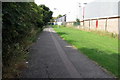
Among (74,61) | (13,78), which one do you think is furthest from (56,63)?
(13,78)

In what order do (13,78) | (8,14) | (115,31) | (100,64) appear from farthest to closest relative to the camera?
(115,31), (100,64), (13,78), (8,14)

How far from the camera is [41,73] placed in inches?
254

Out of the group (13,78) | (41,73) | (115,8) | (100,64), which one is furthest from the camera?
(115,8)

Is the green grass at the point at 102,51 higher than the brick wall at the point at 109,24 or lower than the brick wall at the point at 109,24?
lower

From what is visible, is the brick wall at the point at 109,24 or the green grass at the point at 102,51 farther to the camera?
the brick wall at the point at 109,24

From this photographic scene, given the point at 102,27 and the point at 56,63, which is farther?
the point at 102,27

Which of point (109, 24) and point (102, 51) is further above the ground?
point (109, 24)

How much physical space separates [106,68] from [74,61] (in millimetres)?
1715

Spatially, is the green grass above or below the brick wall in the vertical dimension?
below

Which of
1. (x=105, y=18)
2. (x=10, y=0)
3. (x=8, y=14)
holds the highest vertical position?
(x=105, y=18)

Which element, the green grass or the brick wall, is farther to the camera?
the brick wall

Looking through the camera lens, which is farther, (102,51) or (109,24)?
(109,24)

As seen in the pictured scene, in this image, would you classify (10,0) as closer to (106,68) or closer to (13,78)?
(13,78)

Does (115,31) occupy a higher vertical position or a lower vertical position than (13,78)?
higher
